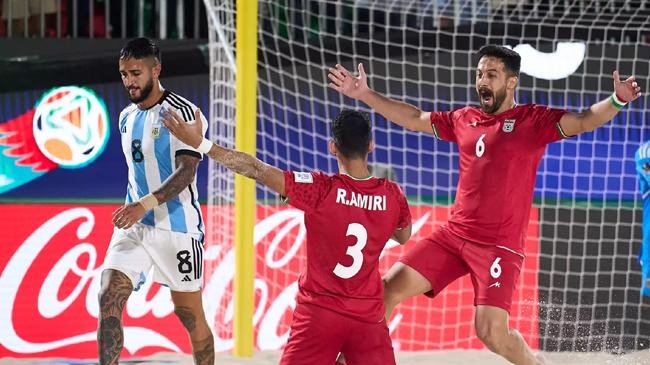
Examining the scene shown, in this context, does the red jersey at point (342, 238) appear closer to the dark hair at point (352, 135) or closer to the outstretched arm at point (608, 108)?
the dark hair at point (352, 135)

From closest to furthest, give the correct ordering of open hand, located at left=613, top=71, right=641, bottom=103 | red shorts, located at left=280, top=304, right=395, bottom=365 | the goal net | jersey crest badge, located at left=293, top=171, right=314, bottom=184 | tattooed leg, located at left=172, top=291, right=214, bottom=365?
red shorts, located at left=280, top=304, right=395, bottom=365 < jersey crest badge, located at left=293, top=171, right=314, bottom=184 < open hand, located at left=613, top=71, right=641, bottom=103 < tattooed leg, located at left=172, top=291, right=214, bottom=365 < the goal net

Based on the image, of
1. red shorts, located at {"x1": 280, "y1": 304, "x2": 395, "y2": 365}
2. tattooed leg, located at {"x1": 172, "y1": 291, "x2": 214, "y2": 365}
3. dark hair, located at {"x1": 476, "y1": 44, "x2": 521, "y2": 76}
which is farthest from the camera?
tattooed leg, located at {"x1": 172, "y1": 291, "x2": 214, "y2": 365}

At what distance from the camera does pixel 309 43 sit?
9281 millimetres

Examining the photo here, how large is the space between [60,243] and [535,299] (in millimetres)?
3672

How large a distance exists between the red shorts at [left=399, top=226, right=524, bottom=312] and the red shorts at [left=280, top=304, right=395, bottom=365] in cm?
120

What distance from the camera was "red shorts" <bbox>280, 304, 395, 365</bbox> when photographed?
4.80m

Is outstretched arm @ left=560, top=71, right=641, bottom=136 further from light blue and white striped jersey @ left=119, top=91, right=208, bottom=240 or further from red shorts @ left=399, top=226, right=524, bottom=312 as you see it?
light blue and white striped jersey @ left=119, top=91, right=208, bottom=240

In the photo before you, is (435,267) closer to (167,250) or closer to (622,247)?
(167,250)

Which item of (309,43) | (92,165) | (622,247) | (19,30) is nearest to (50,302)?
(92,165)

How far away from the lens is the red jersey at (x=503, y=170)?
19.6 ft

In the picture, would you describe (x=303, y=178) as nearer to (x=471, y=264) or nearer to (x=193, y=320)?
(x=471, y=264)

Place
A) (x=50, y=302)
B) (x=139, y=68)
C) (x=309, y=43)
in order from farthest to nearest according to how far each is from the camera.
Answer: (x=309, y=43) → (x=50, y=302) → (x=139, y=68)

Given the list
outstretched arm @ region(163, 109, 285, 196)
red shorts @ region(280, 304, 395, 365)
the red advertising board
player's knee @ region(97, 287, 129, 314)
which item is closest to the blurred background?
the red advertising board

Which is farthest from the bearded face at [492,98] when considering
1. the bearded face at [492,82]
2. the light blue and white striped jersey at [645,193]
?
the light blue and white striped jersey at [645,193]
